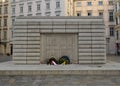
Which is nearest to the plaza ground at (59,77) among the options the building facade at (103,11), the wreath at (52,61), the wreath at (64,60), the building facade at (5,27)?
the wreath at (52,61)

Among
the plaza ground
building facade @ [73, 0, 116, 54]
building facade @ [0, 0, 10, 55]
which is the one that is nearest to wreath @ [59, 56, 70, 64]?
the plaza ground

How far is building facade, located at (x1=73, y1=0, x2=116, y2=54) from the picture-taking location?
249ft

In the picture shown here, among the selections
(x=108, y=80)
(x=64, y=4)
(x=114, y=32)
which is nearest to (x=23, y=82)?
(x=108, y=80)

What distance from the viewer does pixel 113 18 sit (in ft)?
250

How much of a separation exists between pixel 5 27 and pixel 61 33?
56008 millimetres

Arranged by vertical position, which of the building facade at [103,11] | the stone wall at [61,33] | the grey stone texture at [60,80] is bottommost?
the grey stone texture at [60,80]

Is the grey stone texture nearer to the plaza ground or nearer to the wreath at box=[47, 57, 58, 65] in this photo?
the plaza ground

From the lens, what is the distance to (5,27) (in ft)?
254

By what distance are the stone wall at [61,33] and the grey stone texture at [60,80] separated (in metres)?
7.77

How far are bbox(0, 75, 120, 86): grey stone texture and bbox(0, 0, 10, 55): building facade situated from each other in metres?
61.9

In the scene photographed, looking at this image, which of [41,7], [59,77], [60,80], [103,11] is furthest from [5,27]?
[60,80]

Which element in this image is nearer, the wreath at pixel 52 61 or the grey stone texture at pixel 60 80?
the grey stone texture at pixel 60 80

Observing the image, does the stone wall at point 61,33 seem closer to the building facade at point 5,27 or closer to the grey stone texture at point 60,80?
the grey stone texture at point 60,80

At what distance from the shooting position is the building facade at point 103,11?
249 feet
